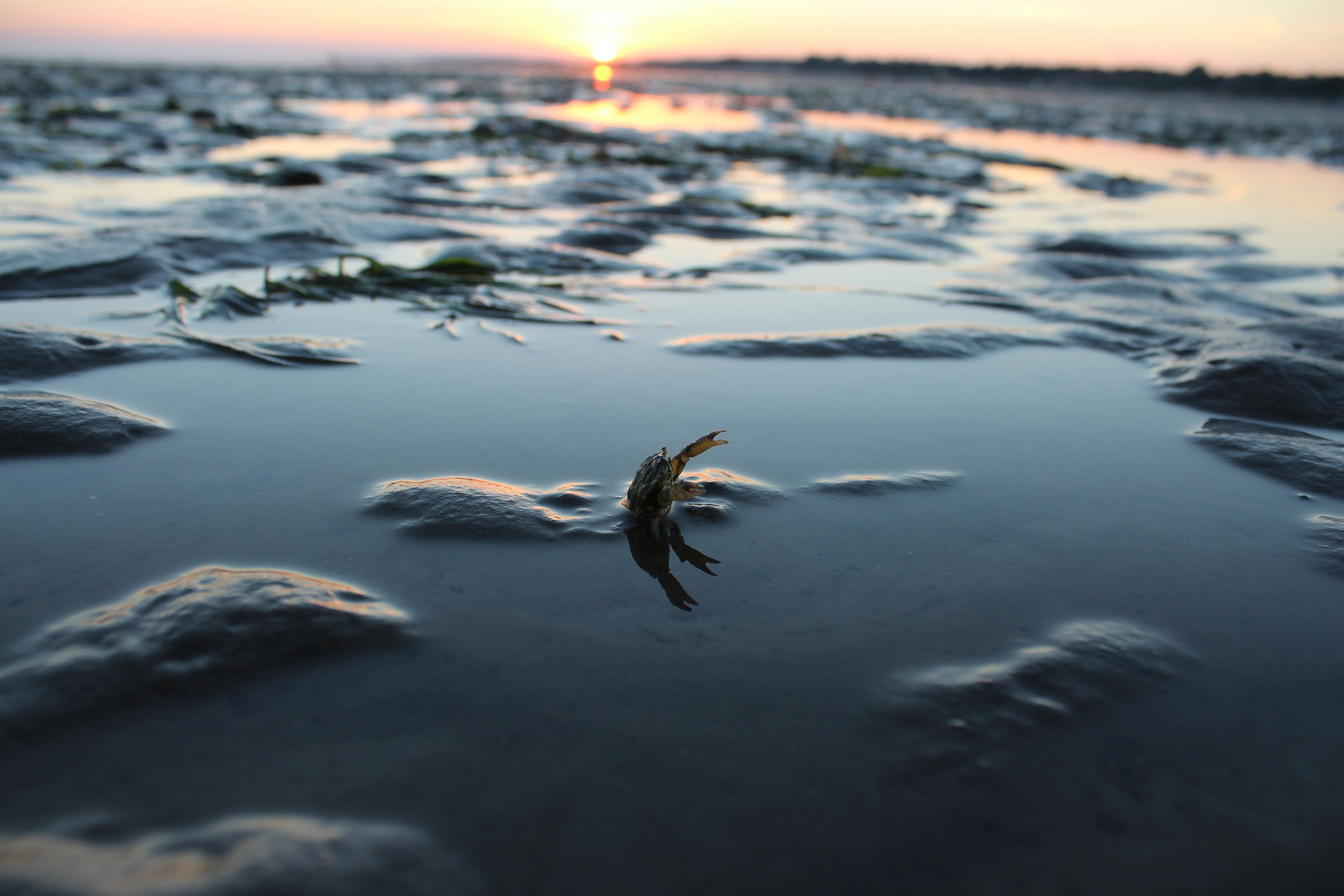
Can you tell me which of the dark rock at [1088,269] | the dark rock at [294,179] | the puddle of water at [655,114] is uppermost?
the puddle of water at [655,114]

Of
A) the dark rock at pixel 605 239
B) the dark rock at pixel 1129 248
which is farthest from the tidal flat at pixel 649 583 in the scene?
the dark rock at pixel 1129 248

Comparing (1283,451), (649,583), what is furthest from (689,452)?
(1283,451)

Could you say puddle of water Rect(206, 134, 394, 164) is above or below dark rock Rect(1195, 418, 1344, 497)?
above

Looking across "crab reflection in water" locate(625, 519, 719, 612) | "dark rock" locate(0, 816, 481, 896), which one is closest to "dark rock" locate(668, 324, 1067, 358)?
"crab reflection in water" locate(625, 519, 719, 612)

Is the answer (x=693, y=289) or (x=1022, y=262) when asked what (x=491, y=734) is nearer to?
(x=693, y=289)

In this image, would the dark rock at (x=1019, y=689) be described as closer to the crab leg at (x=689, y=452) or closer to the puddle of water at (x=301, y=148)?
the crab leg at (x=689, y=452)

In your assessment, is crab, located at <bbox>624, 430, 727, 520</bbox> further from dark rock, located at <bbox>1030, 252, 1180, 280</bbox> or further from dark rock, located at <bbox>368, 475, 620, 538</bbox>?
dark rock, located at <bbox>1030, 252, 1180, 280</bbox>

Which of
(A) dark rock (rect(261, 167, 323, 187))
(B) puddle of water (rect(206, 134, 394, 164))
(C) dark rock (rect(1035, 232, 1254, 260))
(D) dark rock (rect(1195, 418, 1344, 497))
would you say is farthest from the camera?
(B) puddle of water (rect(206, 134, 394, 164))
